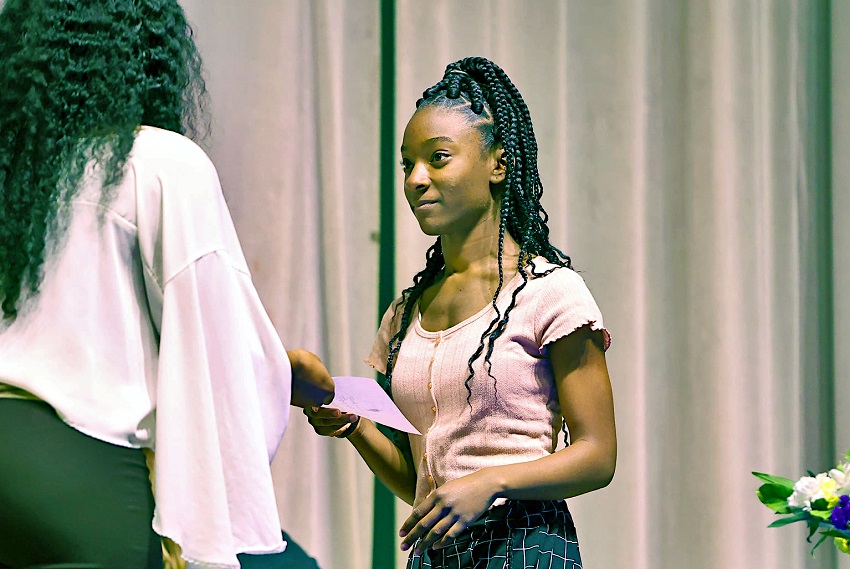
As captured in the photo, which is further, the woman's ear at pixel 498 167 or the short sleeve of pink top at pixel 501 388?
the woman's ear at pixel 498 167

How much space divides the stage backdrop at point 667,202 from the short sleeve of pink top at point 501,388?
0.68 meters

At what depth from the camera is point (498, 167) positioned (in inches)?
67.6

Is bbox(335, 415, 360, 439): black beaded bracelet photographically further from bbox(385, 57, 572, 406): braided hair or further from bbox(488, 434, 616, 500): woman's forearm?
bbox(488, 434, 616, 500): woman's forearm

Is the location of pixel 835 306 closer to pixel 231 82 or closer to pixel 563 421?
pixel 563 421

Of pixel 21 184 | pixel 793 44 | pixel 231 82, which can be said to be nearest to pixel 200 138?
pixel 231 82

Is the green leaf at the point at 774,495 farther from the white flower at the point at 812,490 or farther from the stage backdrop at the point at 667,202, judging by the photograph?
the stage backdrop at the point at 667,202

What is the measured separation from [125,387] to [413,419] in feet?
1.98

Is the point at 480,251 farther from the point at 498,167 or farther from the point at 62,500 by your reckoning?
the point at 62,500

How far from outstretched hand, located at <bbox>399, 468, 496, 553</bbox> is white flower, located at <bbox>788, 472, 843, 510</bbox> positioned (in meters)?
0.52

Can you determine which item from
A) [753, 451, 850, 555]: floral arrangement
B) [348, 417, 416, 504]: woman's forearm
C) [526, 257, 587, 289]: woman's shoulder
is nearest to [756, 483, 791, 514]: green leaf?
[753, 451, 850, 555]: floral arrangement

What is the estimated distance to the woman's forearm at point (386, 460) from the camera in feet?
5.65

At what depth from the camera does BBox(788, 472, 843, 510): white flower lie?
1.60 m

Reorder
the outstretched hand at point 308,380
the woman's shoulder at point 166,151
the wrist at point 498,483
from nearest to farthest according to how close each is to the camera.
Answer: the woman's shoulder at point 166,151, the outstretched hand at point 308,380, the wrist at point 498,483

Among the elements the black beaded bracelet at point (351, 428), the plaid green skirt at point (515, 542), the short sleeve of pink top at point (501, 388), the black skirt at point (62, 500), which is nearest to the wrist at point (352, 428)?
the black beaded bracelet at point (351, 428)
